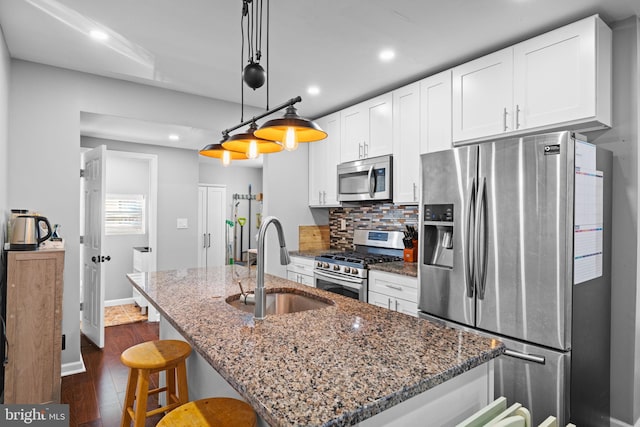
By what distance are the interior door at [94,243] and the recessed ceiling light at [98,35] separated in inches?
51.0

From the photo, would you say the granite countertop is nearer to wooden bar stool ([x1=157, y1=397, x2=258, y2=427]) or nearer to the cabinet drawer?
wooden bar stool ([x1=157, y1=397, x2=258, y2=427])

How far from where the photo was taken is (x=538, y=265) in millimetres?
2039

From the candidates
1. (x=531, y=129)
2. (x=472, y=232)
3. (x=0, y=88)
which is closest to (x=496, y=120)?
(x=531, y=129)

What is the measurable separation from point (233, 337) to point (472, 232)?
164cm

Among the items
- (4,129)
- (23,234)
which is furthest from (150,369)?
(4,129)

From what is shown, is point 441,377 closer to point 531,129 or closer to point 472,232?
point 472,232

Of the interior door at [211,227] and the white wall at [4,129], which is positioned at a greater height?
the white wall at [4,129]

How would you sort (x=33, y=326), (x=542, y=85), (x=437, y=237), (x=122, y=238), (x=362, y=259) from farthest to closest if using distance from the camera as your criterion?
(x=122, y=238), (x=362, y=259), (x=437, y=237), (x=33, y=326), (x=542, y=85)

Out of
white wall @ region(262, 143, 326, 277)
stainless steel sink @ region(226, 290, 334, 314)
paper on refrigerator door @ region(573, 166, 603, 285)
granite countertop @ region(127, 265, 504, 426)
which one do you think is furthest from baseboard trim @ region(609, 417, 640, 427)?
white wall @ region(262, 143, 326, 277)

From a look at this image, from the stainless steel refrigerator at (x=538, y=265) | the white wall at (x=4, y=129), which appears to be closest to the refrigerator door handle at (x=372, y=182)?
the stainless steel refrigerator at (x=538, y=265)

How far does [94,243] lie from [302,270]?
216 centimetres

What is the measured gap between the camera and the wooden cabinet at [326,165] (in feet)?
13.7

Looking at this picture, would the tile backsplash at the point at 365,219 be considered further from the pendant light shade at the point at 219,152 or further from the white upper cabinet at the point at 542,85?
the pendant light shade at the point at 219,152

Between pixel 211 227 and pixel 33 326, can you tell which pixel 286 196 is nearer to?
pixel 33 326
